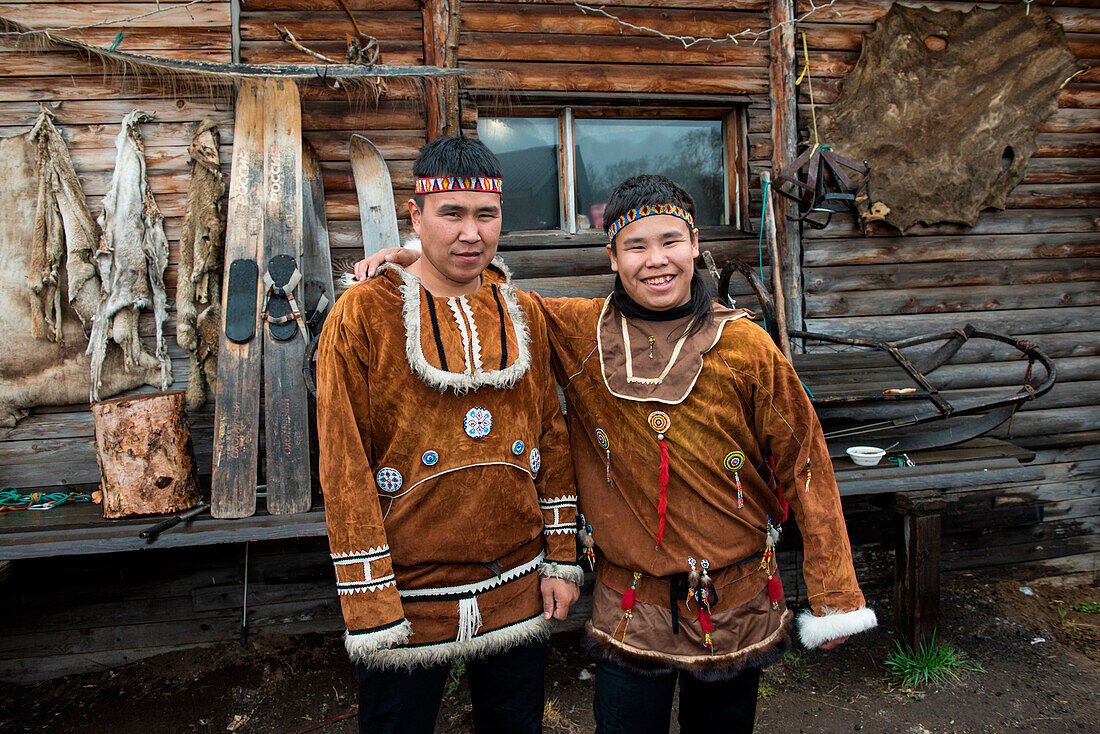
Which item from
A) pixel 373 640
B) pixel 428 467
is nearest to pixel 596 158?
pixel 428 467

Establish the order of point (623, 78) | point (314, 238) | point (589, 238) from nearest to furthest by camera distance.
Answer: point (314, 238) < point (623, 78) < point (589, 238)

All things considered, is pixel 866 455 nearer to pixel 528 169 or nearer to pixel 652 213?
pixel 652 213

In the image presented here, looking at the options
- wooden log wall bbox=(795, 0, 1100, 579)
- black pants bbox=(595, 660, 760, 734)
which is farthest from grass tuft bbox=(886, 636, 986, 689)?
black pants bbox=(595, 660, 760, 734)

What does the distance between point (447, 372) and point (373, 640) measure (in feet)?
2.32

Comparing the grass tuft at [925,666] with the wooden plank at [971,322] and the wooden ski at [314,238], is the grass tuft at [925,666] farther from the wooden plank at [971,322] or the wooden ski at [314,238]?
the wooden ski at [314,238]

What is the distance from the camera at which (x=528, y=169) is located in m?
3.81

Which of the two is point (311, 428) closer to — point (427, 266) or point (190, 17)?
point (427, 266)

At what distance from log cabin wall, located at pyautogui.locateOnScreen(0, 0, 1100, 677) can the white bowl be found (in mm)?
752

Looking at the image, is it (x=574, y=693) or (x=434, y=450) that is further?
(x=574, y=693)

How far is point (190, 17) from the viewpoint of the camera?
321 cm

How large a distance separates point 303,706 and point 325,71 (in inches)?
127

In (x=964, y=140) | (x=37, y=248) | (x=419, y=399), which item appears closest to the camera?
(x=419, y=399)

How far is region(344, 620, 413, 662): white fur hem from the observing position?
156 centimetres

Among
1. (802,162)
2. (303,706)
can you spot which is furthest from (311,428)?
(802,162)
